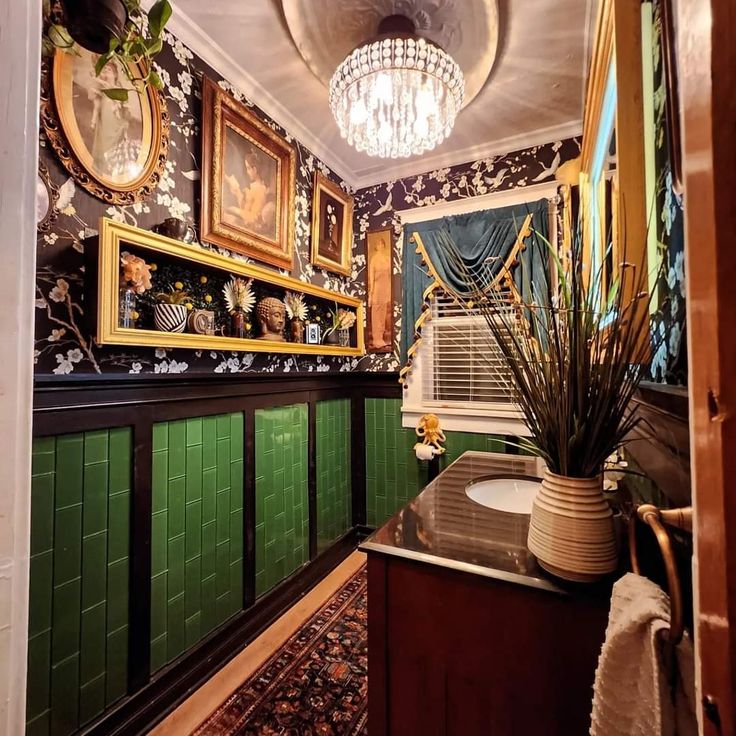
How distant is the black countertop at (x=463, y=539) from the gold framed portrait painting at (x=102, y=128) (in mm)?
1535

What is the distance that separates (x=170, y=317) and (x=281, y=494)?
45.6 inches

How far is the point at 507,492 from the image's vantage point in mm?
1354

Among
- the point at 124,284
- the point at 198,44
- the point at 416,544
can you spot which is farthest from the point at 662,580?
the point at 198,44

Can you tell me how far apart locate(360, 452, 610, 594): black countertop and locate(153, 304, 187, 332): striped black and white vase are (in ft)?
3.75

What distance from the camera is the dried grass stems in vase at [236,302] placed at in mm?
1817

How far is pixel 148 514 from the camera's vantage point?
4.60ft

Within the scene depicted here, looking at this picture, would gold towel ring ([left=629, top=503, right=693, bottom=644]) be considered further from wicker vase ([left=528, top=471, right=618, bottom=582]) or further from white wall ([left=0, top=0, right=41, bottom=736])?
white wall ([left=0, top=0, right=41, bottom=736])

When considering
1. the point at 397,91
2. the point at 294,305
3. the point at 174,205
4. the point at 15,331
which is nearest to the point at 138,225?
the point at 174,205

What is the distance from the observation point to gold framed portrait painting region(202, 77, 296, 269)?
5.60 ft

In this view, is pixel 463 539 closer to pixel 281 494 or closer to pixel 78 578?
pixel 78 578

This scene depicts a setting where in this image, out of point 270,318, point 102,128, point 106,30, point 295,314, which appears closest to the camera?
point 106,30

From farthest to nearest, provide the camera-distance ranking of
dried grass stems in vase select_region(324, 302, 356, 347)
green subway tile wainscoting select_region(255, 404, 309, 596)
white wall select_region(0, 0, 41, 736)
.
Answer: dried grass stems in vase select_region(324, 302, 356, 347) → green subway tile wainscoting select_region(255, 404, 309, 596) → white wall select_region(0, 0, 41, 736)

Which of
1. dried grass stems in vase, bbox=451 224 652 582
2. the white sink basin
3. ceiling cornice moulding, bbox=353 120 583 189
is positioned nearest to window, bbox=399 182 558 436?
ceiling cornice moulding, bbox=353 120 583 189

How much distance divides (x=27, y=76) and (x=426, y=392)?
7.78ft
